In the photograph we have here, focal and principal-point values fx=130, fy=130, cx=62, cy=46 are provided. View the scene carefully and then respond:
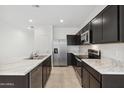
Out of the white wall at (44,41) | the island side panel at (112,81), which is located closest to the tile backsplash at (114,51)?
the island side panel at (112,81)

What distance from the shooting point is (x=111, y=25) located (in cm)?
225

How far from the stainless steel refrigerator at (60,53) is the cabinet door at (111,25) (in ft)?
17.6

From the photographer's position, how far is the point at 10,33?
833 cm

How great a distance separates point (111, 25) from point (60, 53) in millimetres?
5799

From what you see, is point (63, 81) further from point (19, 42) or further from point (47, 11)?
point (19, 42)

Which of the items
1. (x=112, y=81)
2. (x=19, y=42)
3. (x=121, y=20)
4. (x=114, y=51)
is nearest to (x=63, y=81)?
(x=114, y=51)

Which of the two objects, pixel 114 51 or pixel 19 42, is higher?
pixel 19 42

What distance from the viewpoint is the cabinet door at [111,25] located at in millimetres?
2060

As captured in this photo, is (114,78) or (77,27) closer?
(114,78)

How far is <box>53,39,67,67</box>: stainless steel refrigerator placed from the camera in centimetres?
788

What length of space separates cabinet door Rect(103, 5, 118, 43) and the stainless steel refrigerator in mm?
5356
